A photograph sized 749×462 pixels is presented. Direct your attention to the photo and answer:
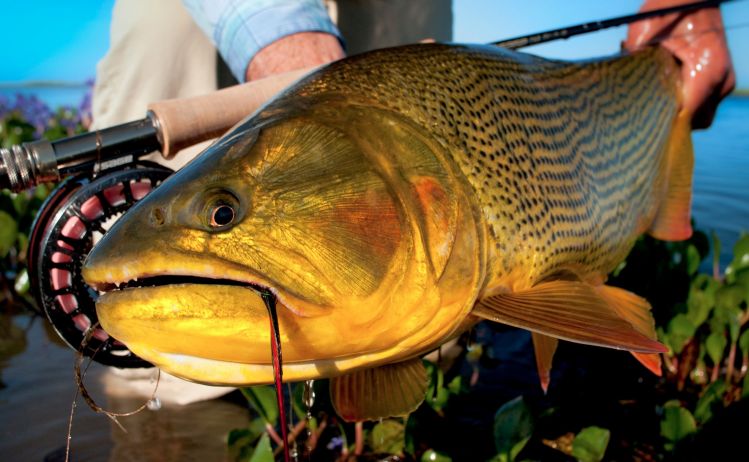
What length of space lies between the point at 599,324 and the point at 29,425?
243 cm

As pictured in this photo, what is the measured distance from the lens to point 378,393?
1.49 metres

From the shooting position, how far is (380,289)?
1.13 m

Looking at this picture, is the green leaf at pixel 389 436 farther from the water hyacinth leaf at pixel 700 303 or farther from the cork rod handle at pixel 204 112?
the water hyacinth leaf at pixel 700 303

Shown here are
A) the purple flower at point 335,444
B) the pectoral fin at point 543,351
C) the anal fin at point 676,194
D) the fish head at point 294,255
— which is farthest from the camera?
the anal fin at point 676,194

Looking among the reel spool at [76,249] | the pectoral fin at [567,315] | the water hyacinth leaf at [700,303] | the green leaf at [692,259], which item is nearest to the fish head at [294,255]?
the pectoral fin at [567,315]

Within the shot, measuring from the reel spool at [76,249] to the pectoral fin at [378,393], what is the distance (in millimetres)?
557

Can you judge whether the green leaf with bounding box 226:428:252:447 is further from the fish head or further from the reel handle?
the fish head

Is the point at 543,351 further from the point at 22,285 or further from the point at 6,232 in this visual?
the point at 6,232

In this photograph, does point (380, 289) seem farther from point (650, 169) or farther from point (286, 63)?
point (650, 169)

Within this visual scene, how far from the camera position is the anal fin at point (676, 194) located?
2645mm

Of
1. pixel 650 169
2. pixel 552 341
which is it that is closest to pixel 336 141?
pixel 552 341

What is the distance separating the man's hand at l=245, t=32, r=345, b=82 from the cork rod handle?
0.26m

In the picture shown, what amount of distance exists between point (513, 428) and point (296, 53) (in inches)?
62.0

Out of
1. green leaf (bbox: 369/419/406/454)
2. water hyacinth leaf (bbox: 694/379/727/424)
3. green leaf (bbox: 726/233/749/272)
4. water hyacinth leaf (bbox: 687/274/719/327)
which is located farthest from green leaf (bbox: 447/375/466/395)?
green leaf (bbox: 726/233/749/272)
